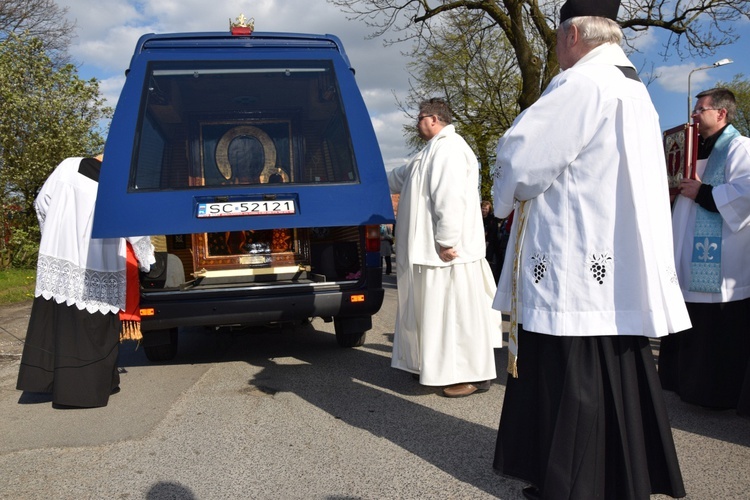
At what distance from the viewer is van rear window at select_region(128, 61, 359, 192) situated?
5.42 m

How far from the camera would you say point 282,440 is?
401 centimetres

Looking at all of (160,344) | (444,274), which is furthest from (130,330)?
(444,274)

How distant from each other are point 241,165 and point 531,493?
4.12 m

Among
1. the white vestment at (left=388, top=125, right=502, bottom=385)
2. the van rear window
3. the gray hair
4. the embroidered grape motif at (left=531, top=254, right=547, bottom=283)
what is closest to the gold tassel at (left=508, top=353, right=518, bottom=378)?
the embroidered grape motif at (left=531, top=254, right=547, bottom=283)

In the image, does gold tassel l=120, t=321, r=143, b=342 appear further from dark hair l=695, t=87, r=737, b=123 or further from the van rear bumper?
dark hair l=695, t=87, r=737, b=123

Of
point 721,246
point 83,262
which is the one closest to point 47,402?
point 83,262

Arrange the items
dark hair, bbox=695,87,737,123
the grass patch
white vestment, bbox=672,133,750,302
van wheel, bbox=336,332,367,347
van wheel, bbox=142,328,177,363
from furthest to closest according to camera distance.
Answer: the grass patch < van wheel, bbox=336,332,367,347 < van wheel, bbox=142,328,177,363 < dark hair, bbox=695,87,737,123 < white vestment, bbox=672,133,750,302

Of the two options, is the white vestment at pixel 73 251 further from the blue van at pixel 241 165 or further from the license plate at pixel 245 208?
the license plate at pixel 245 208

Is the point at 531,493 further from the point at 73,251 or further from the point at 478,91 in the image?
the point at 478,91

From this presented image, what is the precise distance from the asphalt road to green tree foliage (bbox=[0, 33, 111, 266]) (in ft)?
41.3

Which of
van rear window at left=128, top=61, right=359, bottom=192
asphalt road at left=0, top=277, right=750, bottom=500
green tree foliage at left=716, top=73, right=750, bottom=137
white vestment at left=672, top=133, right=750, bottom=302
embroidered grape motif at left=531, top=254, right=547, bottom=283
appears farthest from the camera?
green tree foliage at left=716, top=73, right=750, bottom=137

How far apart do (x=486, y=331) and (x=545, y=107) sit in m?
2.37

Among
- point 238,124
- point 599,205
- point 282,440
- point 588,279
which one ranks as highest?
point 238,124

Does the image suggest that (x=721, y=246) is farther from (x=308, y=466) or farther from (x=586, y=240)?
(x=308, y=466)
